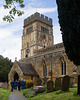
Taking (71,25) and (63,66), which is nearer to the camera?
(71,25)

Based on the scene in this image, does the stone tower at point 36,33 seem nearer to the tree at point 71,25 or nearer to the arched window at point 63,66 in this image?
the arched window at point 63,66

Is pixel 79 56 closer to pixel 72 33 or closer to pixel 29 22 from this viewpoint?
pixel 72 33

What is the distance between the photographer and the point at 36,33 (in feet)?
180

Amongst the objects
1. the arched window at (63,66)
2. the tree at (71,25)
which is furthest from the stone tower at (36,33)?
the tree at (71,25)

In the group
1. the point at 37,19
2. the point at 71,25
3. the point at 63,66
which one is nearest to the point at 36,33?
the point at 37,19

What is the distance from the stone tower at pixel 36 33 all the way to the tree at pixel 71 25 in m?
42.3

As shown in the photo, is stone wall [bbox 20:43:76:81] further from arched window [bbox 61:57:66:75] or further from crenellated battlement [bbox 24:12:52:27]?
crenellated battlement [bbox 24:12:52:27]

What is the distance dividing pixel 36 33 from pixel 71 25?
4459 cm

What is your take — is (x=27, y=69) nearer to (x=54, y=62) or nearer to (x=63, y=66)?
(x=54, y=62)

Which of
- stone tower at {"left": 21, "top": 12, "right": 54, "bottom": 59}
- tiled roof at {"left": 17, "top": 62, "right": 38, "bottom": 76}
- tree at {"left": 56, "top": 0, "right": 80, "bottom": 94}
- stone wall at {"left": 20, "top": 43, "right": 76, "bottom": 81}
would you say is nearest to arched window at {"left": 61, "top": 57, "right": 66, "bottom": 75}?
stone wall at {"left": 20, "top": 43, "right": 76, "bottom": 81}

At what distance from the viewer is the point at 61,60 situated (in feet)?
74.7

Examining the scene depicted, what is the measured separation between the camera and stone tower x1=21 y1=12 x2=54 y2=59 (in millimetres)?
54781

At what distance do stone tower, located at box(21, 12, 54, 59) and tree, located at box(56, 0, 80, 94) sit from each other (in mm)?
42296

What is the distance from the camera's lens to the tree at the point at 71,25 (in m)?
10.2
